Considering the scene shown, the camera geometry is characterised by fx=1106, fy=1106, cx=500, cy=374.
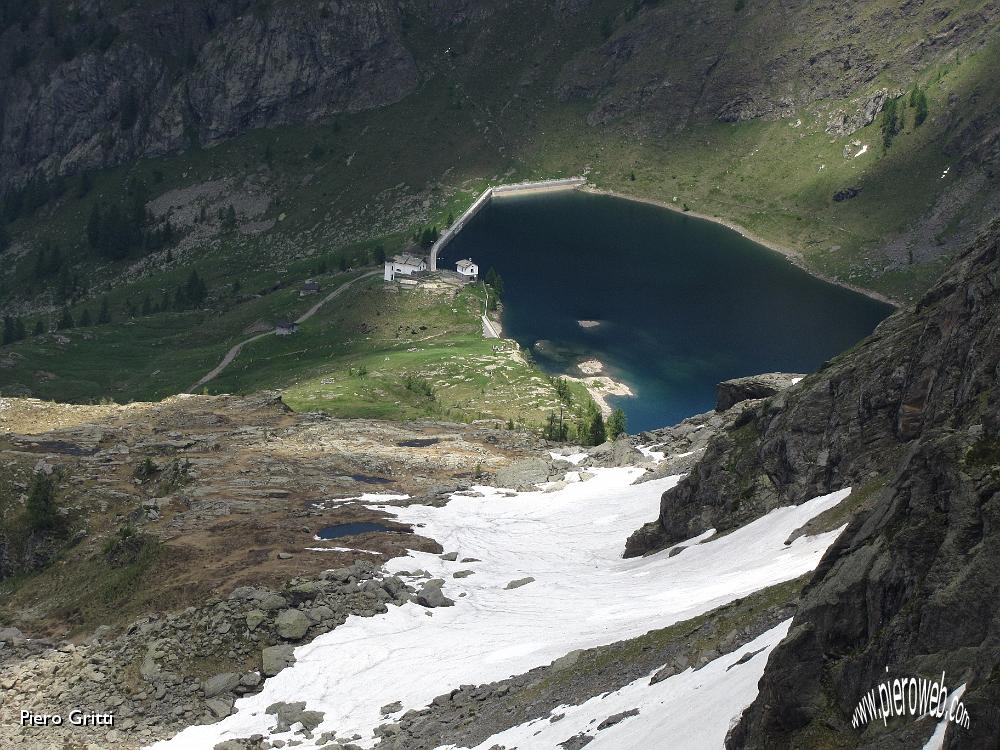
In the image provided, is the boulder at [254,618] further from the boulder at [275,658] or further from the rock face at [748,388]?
the rock face at [748,388]

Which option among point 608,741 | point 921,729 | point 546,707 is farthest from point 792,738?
point 546,707

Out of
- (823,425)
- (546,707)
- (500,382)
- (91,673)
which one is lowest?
(546,707)

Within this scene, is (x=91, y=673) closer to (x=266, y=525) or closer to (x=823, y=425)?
(x=266, y=525)

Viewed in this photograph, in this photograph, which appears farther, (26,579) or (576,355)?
(576,355)

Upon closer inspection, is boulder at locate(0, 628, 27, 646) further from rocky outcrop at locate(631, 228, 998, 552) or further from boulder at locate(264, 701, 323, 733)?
rocky outcrop at locate(631, 228, 998, 552)

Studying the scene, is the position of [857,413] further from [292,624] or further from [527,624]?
[292,624]

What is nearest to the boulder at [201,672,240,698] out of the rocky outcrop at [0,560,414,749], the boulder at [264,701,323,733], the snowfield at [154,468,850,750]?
the rocky outcrop at [0,560,414,749]
